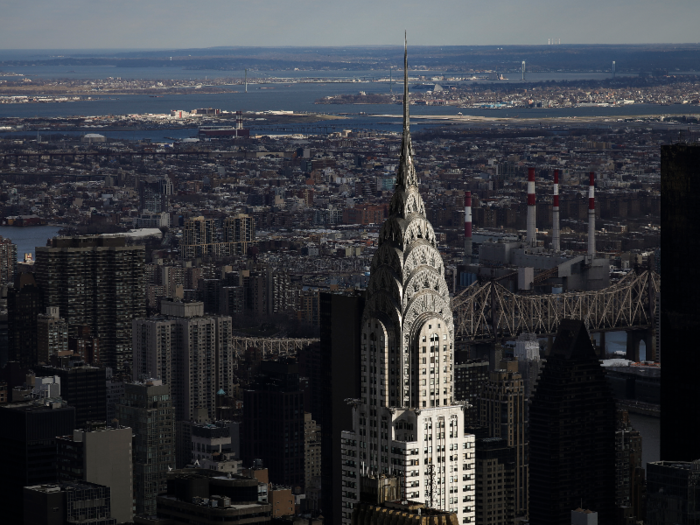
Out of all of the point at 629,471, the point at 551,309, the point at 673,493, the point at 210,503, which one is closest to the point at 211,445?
the point at 629,471

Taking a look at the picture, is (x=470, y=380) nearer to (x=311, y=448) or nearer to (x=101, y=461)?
(x=311, y=448)

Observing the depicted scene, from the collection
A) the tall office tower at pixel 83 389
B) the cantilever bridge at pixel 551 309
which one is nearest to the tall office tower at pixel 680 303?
the tall office tower at pixel 83 389

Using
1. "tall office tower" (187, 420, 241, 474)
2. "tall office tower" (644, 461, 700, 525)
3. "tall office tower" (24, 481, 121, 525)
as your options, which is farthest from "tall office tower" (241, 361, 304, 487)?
"tall office tower" (644, 461, 700, 525)

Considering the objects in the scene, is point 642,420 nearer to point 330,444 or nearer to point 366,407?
point 330,444

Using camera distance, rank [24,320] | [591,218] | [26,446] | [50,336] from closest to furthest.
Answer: [26,446] → [50,336] → [24,320] → [591,218]

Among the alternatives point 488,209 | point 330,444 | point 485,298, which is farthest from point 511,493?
point 488,209
